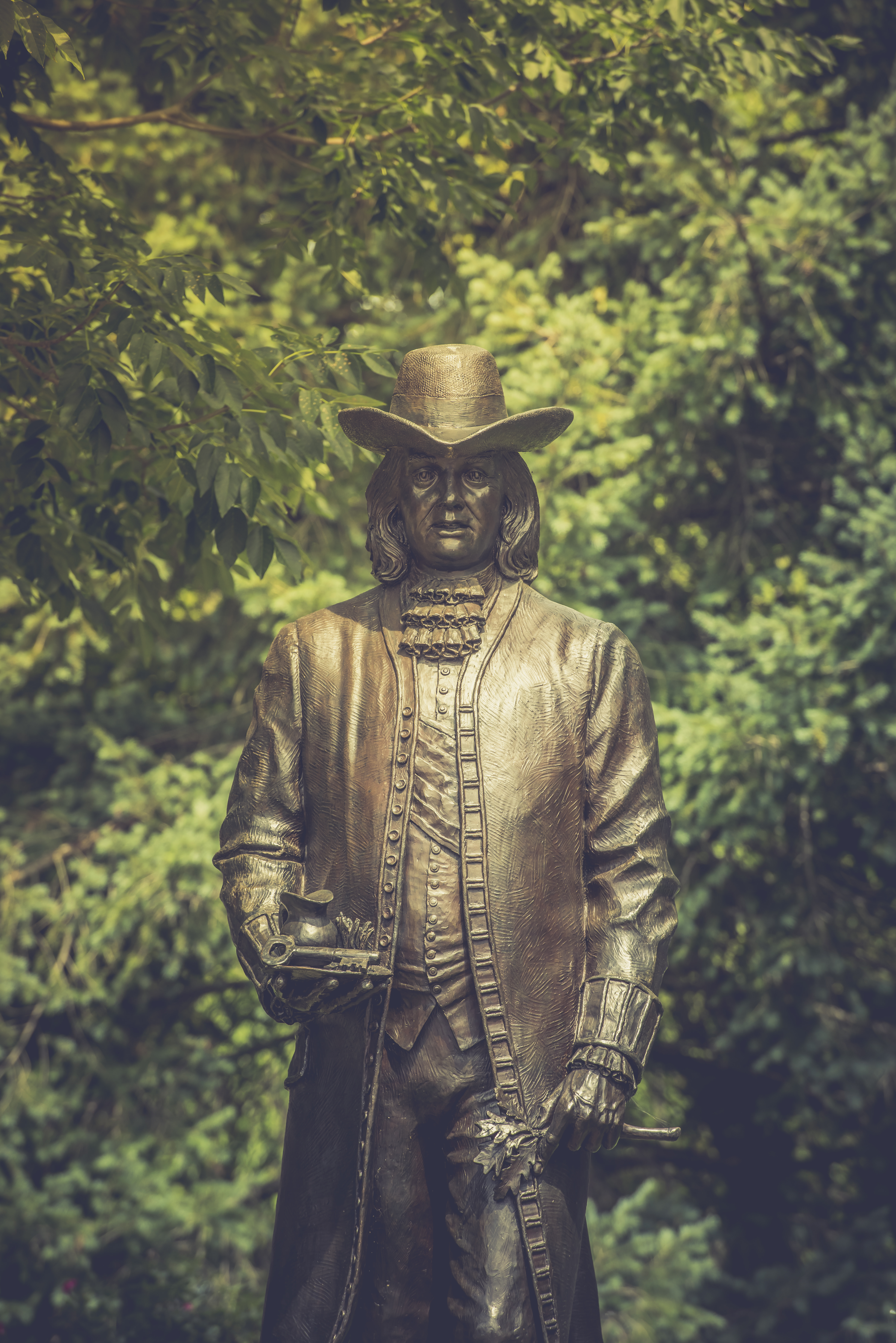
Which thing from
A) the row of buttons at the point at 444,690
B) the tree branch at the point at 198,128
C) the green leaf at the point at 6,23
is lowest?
the row of buttons at the point at 444,690

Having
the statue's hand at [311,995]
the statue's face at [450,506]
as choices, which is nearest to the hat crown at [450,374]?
the statue's face at [450,506]

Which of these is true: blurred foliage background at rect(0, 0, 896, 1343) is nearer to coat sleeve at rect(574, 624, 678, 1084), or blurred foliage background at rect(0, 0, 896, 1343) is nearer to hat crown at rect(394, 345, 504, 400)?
hat crown at rect(394, 345, 504, 400)

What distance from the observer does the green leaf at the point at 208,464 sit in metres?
4.54

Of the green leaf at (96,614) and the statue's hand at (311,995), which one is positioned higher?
the green leaf at (96,614)

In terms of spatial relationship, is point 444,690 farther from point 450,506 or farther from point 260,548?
point 260,548

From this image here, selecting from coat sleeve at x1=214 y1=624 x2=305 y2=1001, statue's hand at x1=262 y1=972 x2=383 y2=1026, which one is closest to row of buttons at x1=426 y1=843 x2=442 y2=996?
statue's hand at x1=262 y1=972 x2=383 y2=1026

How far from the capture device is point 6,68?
4520 millimetres

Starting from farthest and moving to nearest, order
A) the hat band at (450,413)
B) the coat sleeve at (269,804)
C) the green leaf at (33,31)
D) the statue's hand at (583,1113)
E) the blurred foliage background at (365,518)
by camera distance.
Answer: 1. the blurred foliage background at (365,518)
2. the green leaf at (33,31)
3. the hat band at (450,413)
4. the coat sleeve at (269,804)
5. the statue's hand at (583,1113)

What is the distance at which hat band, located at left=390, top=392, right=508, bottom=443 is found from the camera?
3740mm

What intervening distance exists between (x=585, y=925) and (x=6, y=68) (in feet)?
9.93

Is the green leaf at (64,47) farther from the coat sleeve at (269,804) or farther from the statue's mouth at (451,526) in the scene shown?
the coat sleeve at (269,804)

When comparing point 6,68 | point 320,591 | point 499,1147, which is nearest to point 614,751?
point 499,1147

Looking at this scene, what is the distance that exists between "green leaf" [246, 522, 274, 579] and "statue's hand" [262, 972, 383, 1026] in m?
1.53

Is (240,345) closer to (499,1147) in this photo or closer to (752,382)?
(499,1147)
